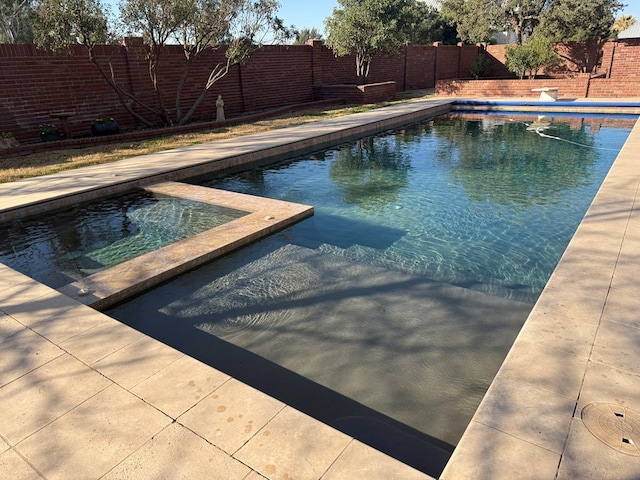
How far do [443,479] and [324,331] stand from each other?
1.86 m

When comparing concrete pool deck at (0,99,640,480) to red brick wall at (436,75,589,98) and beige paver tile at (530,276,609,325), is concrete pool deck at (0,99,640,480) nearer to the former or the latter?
beige paver tile at (530,276,609,325)

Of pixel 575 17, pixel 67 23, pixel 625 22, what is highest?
pixel 625 22

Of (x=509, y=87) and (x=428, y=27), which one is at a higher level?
(x=428, y=27)

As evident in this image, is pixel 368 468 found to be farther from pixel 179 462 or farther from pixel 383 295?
pixel 383 295

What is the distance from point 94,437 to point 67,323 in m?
1.33

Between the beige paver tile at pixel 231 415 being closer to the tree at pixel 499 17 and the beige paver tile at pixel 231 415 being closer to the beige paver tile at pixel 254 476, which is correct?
the beige paver tile at pixel 254 476

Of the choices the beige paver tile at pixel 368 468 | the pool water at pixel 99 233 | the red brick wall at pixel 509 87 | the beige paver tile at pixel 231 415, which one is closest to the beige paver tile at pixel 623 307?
the beige paver tile at pixel 368 468

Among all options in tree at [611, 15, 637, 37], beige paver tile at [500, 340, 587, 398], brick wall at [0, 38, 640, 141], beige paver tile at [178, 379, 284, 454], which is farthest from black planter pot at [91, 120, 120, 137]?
tree at [611, 15, 637, 37]

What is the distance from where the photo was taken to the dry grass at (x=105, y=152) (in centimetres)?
827

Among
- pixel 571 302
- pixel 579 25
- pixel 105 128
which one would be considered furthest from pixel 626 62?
pixel 571 302

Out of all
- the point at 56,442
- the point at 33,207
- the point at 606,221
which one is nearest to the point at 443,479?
the point at 56,442

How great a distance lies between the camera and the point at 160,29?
1109 cm

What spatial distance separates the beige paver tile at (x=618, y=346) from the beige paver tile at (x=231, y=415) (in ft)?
6.26

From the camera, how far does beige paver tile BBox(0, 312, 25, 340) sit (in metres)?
3.17
